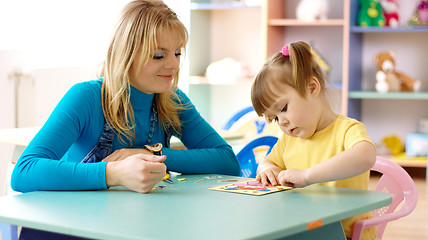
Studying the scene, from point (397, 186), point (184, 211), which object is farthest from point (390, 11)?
point (184, 211)

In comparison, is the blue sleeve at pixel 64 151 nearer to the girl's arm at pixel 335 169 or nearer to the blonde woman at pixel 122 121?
the blonde woman at pixel 122 121

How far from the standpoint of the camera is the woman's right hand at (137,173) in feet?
4.18

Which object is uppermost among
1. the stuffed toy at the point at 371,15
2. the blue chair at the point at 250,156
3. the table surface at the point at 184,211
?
the stuffed toy at the point at 371,15

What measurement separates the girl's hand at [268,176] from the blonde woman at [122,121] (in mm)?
211

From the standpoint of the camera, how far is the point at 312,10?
166 inches

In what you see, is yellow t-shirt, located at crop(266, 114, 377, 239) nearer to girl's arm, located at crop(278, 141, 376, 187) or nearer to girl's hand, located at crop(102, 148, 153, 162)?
girl's arm, located at crop(278, 141, 376, 187)

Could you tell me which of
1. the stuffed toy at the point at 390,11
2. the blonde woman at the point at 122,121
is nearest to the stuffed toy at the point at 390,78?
the stuffed toy at the point at 390,11

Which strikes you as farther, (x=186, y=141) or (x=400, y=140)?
(x=400, y=140)

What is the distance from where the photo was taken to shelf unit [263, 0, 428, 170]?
407cm

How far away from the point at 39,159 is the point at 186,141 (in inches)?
19.6

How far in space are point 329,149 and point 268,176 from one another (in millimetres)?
164

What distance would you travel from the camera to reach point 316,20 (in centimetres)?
414

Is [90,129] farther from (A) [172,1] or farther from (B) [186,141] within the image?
(A) [172,1]

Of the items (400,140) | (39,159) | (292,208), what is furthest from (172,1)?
(292,208)
